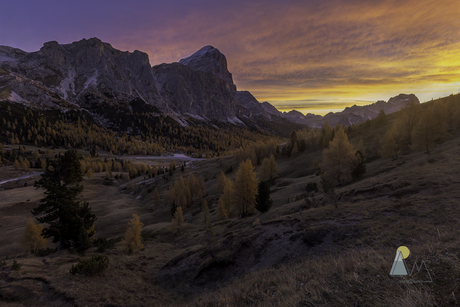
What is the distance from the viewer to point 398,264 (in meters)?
5.18

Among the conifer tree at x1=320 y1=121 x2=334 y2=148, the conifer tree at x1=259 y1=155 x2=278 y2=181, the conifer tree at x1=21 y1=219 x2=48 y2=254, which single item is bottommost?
the conifer tree at x1=21 y1=219 x2=48 y2=254

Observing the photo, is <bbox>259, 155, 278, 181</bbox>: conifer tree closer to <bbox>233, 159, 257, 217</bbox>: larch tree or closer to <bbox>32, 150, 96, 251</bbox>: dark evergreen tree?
<bbox>233, 159, 257, 217</bbox>: larch tree

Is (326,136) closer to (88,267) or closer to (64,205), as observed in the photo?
(64,205)

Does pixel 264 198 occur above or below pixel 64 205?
below

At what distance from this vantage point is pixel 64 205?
2134cm

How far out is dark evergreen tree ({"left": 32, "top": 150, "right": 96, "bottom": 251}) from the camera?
20984 millimetres

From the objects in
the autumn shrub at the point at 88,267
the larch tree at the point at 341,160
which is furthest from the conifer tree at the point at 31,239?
the larch tree at the point at 341,160

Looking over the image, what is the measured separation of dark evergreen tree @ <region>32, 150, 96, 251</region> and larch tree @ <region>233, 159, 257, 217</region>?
25.9m

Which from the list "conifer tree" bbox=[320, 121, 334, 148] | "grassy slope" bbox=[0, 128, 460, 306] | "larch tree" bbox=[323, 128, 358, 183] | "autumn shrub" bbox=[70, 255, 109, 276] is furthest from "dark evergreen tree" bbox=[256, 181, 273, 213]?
"conifer tree" bbox=[320, 121, 334, 148]

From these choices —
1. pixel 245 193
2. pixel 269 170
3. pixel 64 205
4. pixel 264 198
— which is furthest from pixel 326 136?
pixel 64 205

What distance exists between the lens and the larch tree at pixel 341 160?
36.8 m

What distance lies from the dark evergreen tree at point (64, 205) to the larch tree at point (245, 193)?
25864 millimetres

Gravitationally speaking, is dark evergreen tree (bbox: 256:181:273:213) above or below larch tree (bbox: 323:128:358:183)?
below

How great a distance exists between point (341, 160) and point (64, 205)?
44839 mm
